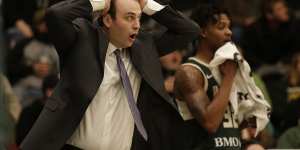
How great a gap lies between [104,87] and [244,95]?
1588 millimetres

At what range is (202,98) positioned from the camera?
8.02m

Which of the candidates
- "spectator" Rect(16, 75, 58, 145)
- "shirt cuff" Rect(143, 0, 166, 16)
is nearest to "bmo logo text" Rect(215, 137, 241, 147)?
"shirt cuff" Rect(143, 0, 166, 16)

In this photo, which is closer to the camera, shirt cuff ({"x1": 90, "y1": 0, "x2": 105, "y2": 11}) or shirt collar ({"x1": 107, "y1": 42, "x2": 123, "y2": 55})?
shirt cuff ({"x1": 90, "y1": 0, "x2": 105, "y2": 11})

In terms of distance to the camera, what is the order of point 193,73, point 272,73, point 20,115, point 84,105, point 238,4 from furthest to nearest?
point 238,4 < point 272,73 < point 20,115 < point 193,73 < point 84,105

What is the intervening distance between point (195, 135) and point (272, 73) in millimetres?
4653

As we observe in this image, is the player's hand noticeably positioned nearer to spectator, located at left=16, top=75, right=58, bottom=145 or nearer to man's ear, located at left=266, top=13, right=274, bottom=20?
spectator, located at left=16, top=75, right=58, bottom=145

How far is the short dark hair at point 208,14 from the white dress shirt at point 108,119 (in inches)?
48.6

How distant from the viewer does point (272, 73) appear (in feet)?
41.3

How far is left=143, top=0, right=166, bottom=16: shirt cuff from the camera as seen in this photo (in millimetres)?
7496

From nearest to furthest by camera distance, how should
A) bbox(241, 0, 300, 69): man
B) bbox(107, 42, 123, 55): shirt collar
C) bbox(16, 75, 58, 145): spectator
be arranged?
bbox(107, 42, 123, 55): shirt collar
bbox(16, 75, 58, 145): spectator
bbox(241, 0, 300, 69): man

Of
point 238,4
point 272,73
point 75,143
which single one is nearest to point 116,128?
point 75,143

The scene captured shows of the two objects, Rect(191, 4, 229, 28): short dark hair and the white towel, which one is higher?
Rect(191, 4, 229, 28): short dark hair

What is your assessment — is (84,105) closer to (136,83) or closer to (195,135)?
(136,83)

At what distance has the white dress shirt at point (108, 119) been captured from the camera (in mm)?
6988
